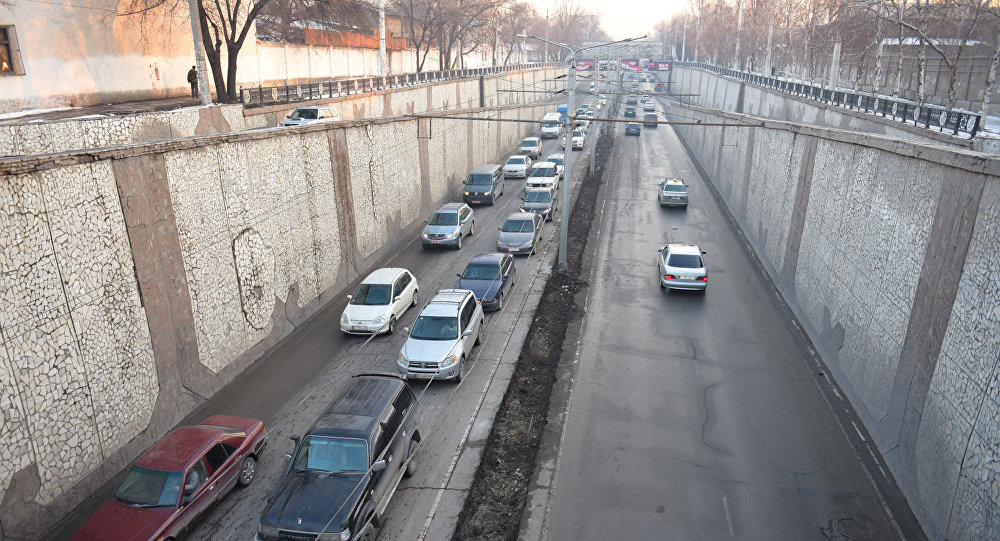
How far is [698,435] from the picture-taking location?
13141 mm

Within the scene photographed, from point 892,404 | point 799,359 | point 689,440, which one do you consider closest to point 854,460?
point 892,404

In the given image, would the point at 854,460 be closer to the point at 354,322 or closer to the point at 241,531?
the point at 241,531

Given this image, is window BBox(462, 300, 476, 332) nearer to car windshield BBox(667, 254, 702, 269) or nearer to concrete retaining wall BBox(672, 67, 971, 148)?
car windshield BBox(667, 254, 702, 269)

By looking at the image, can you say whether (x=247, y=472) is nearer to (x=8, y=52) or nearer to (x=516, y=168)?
(x=8, y=52)

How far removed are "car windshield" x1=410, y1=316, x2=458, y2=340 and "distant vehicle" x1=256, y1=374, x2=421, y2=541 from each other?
381 cm

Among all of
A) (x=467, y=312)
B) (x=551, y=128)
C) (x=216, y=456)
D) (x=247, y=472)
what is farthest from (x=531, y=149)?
(x=216, y=456)

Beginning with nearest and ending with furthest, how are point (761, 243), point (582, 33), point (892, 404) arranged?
point (892, 404) < point (761, 243) < point (582, 33)

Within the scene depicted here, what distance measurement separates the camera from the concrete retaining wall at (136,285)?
1000cm

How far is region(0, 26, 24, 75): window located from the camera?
24016mm

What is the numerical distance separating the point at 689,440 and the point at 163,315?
11.8 meters

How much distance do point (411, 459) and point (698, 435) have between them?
6.25 m

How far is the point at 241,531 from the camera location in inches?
404

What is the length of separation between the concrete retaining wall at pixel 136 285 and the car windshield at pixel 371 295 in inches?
74.4

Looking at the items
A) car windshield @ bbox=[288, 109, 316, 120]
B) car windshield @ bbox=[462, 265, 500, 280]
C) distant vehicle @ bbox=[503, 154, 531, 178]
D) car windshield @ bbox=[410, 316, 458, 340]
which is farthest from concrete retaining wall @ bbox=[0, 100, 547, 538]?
distant vehicle @ bbox=[503, 154, 531, 178]
